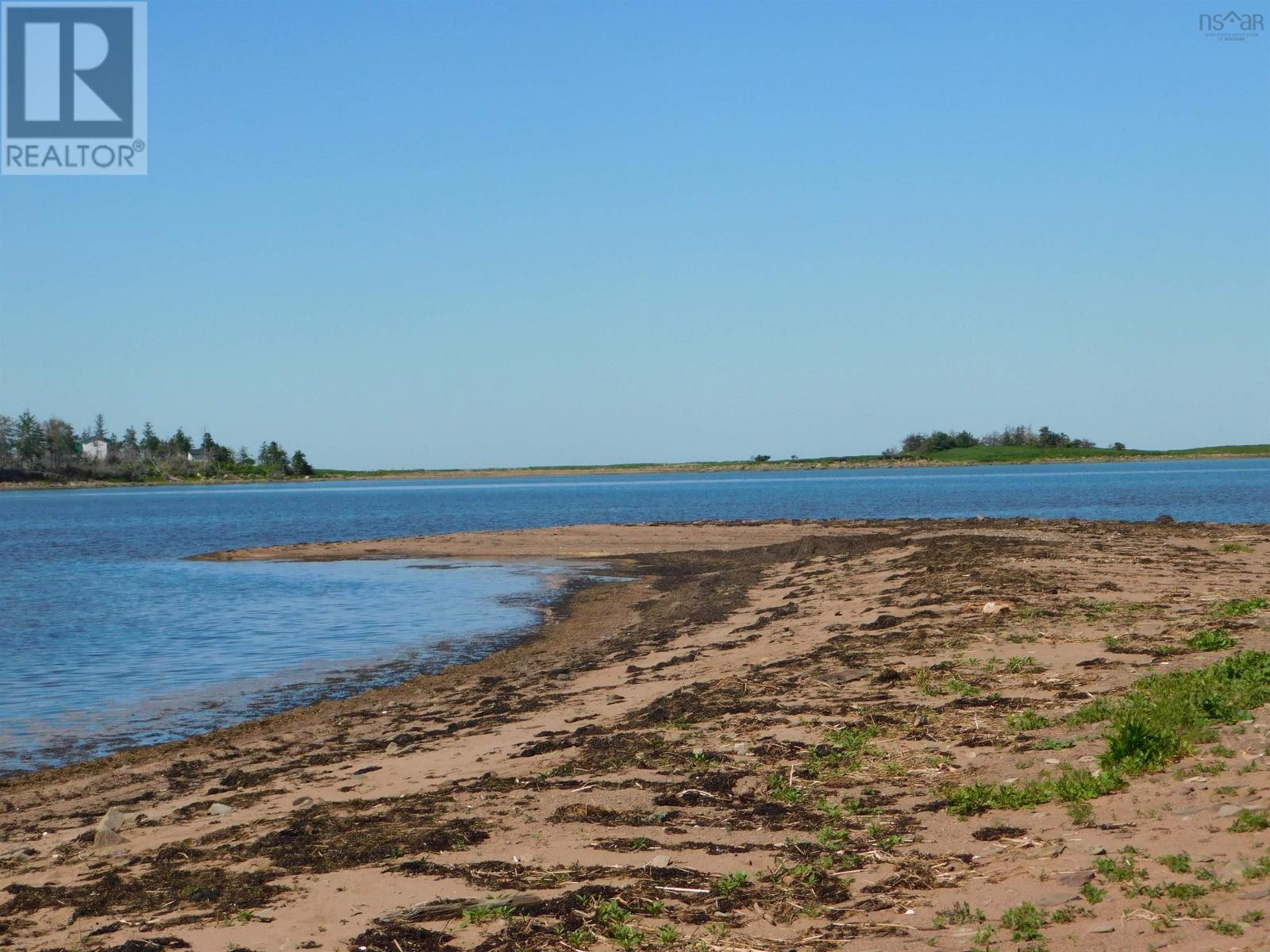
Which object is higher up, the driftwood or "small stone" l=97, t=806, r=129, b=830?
the driftwood

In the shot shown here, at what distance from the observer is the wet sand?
6.41 metres

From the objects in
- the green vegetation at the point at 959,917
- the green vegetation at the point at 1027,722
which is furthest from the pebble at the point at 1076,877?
the green vegetation at the point at 1027,722

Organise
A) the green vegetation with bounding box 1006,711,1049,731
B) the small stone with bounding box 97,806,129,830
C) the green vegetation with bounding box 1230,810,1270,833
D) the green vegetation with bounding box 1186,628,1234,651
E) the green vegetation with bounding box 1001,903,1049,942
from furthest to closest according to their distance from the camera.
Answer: the green vegetation with bounding box 1186,628,1234,651, the green vegetation with bounding box 1006,711,1049,731, the small stone with bounding box 97,806,129,830, the green vegetation with bounding box 1230,810,1270,833, the green vegetation with bounding box 1001,903,1049,942

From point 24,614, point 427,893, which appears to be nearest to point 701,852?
point 427,893

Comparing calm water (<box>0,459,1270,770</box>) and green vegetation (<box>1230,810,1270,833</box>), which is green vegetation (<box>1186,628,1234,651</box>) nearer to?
green vegetation (<box>1230,810,1270,833</box>)

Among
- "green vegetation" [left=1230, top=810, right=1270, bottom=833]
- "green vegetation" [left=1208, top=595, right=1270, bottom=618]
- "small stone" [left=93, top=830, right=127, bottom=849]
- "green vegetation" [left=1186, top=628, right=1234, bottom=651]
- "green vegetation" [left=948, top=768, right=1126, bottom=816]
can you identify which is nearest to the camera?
"green vegetation" [left=1230, top=810, right=1270, bottom=833]

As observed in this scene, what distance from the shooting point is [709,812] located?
8680 millimetres

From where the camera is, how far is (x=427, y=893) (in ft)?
23.7

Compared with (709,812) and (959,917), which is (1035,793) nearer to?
(959,917)

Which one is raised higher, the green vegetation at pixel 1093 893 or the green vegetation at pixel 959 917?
the green vegetation at pixel 1093 893

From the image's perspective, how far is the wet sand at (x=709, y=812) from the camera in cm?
641

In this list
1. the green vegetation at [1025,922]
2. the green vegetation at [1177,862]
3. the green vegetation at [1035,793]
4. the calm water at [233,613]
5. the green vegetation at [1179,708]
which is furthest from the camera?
the calm water at [233,613]

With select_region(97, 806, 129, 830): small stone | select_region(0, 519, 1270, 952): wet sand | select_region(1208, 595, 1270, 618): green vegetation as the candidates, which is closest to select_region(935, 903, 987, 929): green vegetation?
select_region(0, 519, 1270, 952): wet sand

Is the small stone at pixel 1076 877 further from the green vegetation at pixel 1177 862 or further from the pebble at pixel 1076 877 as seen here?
the green vegetation at pixel 1177 862
